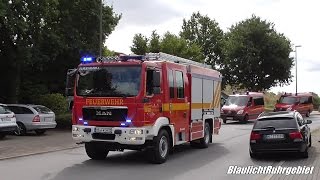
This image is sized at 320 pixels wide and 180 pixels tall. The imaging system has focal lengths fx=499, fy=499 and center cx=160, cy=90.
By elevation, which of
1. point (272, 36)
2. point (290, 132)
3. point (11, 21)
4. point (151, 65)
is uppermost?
point (272, 36)

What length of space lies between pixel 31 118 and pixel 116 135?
1143 centimetres

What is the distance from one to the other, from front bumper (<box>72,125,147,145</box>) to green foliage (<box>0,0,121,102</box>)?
12643 mm

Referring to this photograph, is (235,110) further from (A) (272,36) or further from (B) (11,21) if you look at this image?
(A) (272,36)

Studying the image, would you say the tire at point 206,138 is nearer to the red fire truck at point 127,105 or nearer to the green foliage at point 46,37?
the red fire truck at point 127,105

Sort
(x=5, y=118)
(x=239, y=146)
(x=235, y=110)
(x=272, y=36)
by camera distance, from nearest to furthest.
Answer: (x=239, y=146) < (x=5, y=118) < (x=235, y=110) < (x=272, y=36)

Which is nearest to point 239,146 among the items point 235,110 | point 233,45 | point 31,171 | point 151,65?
point 151,65

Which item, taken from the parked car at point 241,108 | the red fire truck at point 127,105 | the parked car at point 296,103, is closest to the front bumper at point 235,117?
the parked car at point 241,108

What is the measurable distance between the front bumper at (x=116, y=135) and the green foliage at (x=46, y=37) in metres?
12.6

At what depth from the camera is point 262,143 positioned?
14453 mm

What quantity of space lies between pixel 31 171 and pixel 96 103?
8.62 feet

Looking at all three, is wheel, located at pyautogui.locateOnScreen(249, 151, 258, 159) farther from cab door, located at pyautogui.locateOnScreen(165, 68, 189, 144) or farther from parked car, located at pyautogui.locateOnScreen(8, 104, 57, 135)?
parked car, located at pyautogui.locateOnScreen(8, 104, 57, 135)

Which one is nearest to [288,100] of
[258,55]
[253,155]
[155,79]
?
[258,55]

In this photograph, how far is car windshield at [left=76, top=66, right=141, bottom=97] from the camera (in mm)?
13633

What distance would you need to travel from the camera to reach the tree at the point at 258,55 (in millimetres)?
55875
